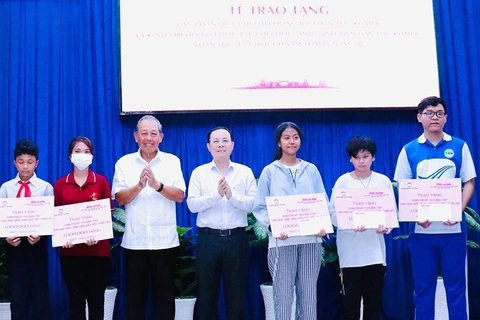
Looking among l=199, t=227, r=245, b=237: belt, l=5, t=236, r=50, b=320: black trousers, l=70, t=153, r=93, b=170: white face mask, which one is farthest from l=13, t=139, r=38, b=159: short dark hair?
l=199, t=227, r=245, b=237: belt

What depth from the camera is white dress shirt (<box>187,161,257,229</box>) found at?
9.35ft

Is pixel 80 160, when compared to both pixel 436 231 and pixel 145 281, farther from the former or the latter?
pixel 436 231

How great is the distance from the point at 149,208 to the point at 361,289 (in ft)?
4.36

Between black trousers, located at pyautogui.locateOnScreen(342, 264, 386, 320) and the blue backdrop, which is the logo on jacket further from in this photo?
the blue backdrop

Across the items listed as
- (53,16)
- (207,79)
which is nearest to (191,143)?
(207,79)

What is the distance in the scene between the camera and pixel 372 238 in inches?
114

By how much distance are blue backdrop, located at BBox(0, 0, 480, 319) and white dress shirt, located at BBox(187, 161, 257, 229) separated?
106 centimetres

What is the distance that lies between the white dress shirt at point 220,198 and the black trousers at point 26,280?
0.95 meters

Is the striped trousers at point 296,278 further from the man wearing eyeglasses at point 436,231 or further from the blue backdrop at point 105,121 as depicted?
the blue backdrop at point 105,121

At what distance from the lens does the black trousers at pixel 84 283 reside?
2.80m

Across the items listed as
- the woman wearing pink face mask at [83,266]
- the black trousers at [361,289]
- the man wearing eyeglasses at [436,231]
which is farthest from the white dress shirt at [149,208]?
the man wearing eyeglasses at [436,231]

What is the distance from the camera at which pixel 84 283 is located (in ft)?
9.31

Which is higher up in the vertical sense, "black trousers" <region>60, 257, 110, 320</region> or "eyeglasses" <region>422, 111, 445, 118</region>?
"eyeglasses" <region>422, 111, 445, 118</region>

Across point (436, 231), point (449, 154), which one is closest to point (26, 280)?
point (436, 231)
